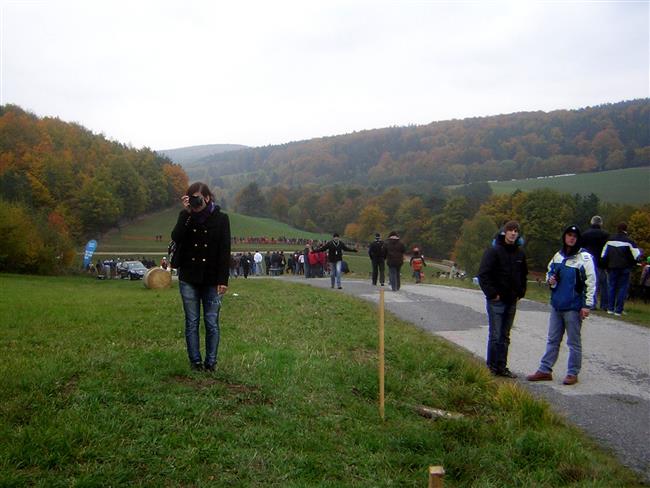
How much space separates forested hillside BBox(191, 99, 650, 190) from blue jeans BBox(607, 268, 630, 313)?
86246 millimetres

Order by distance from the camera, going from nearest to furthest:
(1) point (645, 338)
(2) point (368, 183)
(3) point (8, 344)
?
(3) point (8, 344) < (1) point (645, 338) < (2) point (368, 183)

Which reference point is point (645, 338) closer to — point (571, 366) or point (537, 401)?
point (571, 366)

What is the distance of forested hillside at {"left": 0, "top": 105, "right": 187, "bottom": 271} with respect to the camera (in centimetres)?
8750

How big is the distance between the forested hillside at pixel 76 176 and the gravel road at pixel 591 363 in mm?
62347

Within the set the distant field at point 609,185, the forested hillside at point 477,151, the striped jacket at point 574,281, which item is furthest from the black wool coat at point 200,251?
the forested hillside at point 477,151

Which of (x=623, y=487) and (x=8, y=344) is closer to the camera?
(x=623, y=487)

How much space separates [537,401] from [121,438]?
3966 millimetres

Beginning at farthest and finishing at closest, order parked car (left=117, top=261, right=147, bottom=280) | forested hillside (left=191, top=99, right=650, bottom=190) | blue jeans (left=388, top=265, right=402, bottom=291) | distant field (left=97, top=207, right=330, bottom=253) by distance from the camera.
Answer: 1. forested hillside (left=191, top=99, right=650, bottom=190)
2. distant field (left=97, top=207, right=330, bottom=253)
3. parked car (left=117, top=261, right=147, bottom=280)
4. blue jeans (left=388, top=265, right=402, bottom=291)

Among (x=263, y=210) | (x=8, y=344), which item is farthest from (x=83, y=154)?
(x=8, y=344)

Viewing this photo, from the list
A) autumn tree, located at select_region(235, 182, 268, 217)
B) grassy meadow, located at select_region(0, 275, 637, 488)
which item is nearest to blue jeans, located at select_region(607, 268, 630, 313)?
grassy meadow, located at select_region(0, 275, 637, 488)

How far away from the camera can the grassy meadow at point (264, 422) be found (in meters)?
4.09

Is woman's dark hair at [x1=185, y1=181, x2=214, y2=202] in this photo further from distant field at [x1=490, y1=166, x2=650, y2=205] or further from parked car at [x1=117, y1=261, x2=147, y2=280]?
distant field at [x1=490, y1=166, x2=650, y2=205]

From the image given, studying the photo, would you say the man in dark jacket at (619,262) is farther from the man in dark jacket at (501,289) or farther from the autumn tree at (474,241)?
the autumn tree at (474,241)

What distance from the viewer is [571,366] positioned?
24.2ft
